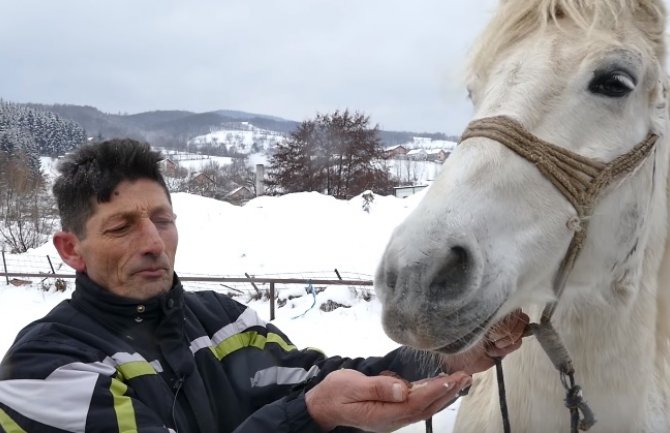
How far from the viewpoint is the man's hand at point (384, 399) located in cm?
144

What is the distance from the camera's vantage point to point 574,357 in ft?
6.48

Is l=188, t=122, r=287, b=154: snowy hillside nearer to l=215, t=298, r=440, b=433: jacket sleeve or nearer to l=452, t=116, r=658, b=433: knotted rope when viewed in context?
l=215, t=298, r=440, b=433: jacket sleeve

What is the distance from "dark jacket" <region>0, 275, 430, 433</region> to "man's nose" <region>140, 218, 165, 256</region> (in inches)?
7.0

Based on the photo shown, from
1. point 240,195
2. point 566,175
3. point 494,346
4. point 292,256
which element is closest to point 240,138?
point 240,195

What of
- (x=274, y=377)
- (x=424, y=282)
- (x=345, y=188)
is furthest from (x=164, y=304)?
(x=345, y=188)

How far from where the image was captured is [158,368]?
1752mm

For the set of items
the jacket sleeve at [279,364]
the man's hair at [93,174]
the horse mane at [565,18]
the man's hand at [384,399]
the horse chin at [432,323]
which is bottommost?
the jacket sleeve at [279,364]

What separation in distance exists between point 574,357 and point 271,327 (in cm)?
129

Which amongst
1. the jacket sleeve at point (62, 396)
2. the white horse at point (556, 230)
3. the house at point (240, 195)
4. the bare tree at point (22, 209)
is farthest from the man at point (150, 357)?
the house at point (240, 195)

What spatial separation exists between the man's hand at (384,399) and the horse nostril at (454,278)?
291mm

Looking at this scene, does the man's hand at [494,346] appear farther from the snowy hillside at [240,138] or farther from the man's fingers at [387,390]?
the snowy hillside at [240,138]

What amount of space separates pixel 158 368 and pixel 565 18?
190cm

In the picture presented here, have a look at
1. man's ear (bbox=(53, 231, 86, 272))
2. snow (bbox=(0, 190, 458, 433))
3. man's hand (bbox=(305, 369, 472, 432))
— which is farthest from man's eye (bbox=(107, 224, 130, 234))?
snow (bbox=(0, 190, 458, 433))

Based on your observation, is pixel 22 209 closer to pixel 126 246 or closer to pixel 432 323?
pixel 126 246
